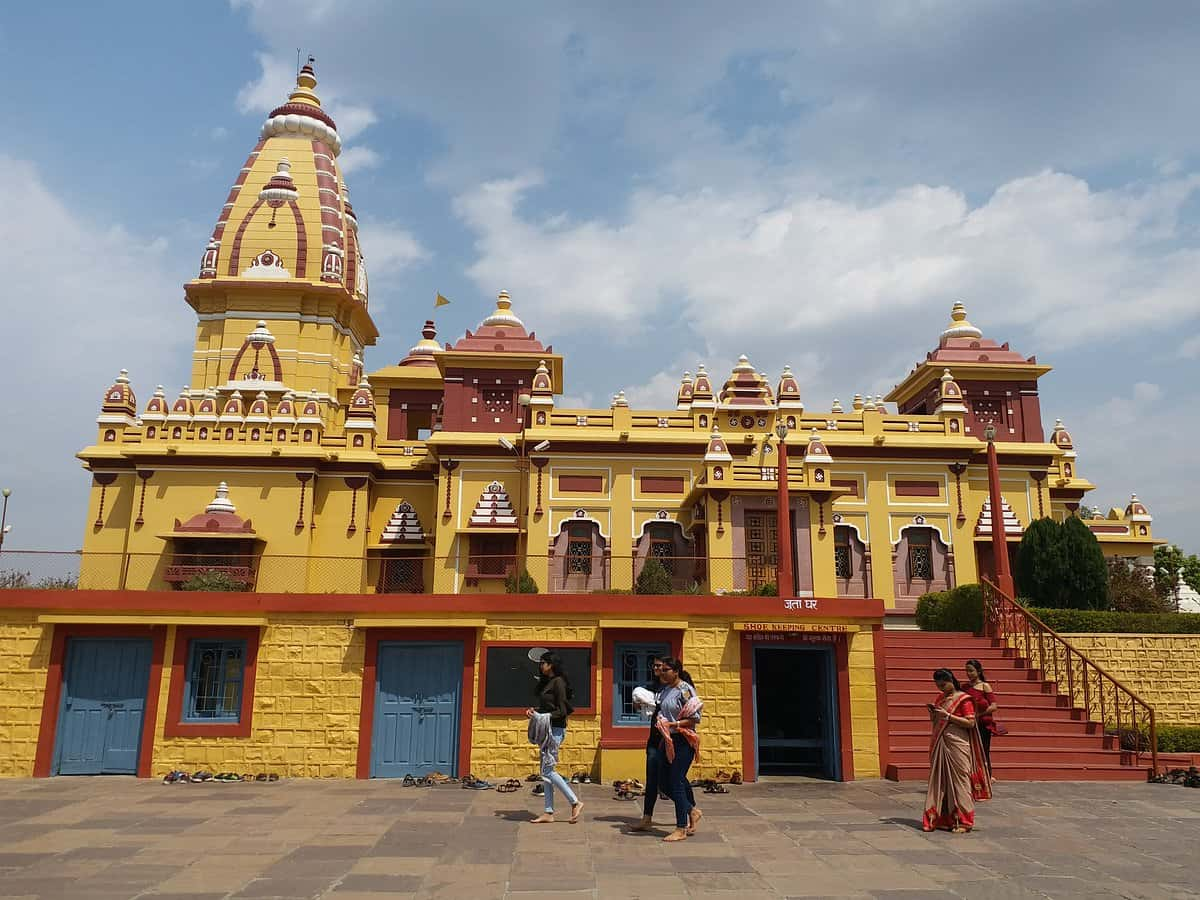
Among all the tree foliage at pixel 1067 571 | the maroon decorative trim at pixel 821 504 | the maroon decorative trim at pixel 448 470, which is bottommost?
the tree foliage at pixel 1067 571

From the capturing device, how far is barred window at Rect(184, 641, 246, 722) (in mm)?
14148

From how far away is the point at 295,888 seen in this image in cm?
752

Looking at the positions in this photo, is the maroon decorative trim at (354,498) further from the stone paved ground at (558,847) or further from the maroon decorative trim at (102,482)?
the stone paved ground at (558,847)

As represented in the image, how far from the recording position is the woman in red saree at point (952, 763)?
32.8ft

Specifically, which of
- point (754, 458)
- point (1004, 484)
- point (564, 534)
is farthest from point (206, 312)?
point (1004, 484)

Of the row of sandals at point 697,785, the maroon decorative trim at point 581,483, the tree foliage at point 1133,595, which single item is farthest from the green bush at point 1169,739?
the maroon decorative trim at point 581,483

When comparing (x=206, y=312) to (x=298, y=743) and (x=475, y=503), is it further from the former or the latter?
(x=298, y=743)

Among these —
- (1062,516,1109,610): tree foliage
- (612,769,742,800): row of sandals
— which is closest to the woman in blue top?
(612,769,742,800): row of sandals

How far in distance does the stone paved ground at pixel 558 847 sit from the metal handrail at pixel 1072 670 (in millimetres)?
2122

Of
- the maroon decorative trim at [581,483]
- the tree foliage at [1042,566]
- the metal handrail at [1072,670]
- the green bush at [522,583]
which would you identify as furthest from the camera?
the maroon decorative trim at [581,483]

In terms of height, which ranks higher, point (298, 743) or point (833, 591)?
Result: point (833, 591)

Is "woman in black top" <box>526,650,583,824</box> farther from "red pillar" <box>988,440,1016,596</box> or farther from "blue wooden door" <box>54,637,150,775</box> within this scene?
"red pillar" <box>988,440,1016,596</box>

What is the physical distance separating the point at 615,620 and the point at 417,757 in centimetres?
371

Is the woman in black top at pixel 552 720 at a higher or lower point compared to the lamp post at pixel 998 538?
lower
